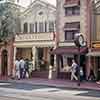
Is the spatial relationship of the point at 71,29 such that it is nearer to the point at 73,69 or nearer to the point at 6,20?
the point at 73,69

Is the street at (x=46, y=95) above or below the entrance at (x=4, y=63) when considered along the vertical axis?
below

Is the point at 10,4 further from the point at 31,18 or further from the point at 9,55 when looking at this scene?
the point at 9,55

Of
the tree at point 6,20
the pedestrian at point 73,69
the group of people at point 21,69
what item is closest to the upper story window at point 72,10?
the pedestrian at point 73,69

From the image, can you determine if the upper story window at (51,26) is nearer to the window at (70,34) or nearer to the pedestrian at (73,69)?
the window at (70,34)

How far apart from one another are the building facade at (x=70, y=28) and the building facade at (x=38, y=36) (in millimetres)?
967

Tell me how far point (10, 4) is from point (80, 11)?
7.71 meters

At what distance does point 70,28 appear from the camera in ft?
115

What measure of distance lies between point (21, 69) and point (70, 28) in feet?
19.7

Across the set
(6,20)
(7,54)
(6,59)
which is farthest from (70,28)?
(6,59)

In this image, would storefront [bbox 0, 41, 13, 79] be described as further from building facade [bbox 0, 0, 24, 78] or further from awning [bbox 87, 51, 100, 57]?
awning [bbox 87, 51, 100, 57]

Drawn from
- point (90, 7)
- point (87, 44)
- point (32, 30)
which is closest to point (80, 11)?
point (90, 7)

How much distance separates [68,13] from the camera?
117ft

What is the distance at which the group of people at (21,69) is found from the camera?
35.1m

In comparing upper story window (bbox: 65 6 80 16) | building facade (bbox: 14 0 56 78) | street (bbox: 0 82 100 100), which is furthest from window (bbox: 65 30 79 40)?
street (bbox: 0 82 100 100)
